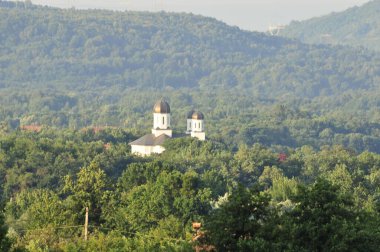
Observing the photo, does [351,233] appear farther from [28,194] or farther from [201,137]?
[201,137]

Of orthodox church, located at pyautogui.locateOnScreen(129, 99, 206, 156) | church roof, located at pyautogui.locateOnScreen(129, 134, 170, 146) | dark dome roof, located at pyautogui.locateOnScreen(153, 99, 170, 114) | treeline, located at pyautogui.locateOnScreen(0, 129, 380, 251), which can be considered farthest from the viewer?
dark dome roof, located at pyautogui.locateOnScreen(153, 99, 170, 114)

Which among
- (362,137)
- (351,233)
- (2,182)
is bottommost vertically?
(362,137)

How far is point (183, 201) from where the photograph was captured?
197ft

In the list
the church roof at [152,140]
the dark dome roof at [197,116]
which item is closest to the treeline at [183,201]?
the church roof at [152,140]

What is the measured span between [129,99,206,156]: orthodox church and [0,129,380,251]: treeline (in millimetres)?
2442

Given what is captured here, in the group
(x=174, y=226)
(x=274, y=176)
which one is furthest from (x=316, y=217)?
(x=274, y=176)

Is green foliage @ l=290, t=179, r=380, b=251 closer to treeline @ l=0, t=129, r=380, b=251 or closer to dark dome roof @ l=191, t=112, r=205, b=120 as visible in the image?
treeline @ l=0, t=129, r=380, b=251

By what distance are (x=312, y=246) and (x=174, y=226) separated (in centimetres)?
1373

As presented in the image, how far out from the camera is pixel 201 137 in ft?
375

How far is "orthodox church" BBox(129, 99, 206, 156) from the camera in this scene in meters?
109

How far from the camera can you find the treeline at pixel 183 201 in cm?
4212

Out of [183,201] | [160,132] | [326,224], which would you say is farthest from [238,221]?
[160,132]

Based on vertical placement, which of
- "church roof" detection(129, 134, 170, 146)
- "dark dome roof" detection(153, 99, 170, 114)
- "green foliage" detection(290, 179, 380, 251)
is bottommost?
"church roof" detection(129, 134, 170, 146)

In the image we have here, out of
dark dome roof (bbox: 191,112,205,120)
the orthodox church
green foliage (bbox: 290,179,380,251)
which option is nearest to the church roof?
the orthodox church
